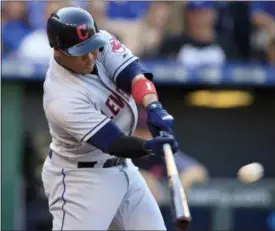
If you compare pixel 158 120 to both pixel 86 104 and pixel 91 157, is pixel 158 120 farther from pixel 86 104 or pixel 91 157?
pixel 91 157

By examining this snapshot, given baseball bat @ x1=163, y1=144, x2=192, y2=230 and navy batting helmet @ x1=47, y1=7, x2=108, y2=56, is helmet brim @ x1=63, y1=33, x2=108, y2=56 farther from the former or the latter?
baseball bat @ x1=163, y1=144, x2=192, y2=230

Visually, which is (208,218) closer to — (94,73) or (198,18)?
(198,18)

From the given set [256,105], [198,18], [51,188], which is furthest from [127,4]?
[51,188]

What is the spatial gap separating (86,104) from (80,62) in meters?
0.19

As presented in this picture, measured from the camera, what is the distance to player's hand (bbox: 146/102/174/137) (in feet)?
14.1

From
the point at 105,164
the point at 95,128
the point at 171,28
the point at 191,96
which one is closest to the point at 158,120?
the point at 95,128

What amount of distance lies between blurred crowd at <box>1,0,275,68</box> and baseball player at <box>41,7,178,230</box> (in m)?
3.76

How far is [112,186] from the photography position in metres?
4.55

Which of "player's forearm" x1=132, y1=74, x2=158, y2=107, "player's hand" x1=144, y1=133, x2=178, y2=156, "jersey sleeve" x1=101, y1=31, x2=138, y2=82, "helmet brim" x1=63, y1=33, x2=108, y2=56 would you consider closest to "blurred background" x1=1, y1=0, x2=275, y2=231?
"jersey sleeve" x1=101, y1=31, x2=138, y2=82

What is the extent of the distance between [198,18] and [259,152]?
53.6 inches

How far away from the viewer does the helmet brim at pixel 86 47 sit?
4.31 metres

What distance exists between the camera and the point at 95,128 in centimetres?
431

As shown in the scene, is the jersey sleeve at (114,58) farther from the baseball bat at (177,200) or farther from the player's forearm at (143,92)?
the baseball bat at (177,200)

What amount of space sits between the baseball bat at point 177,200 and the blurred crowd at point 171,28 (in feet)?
14.1
